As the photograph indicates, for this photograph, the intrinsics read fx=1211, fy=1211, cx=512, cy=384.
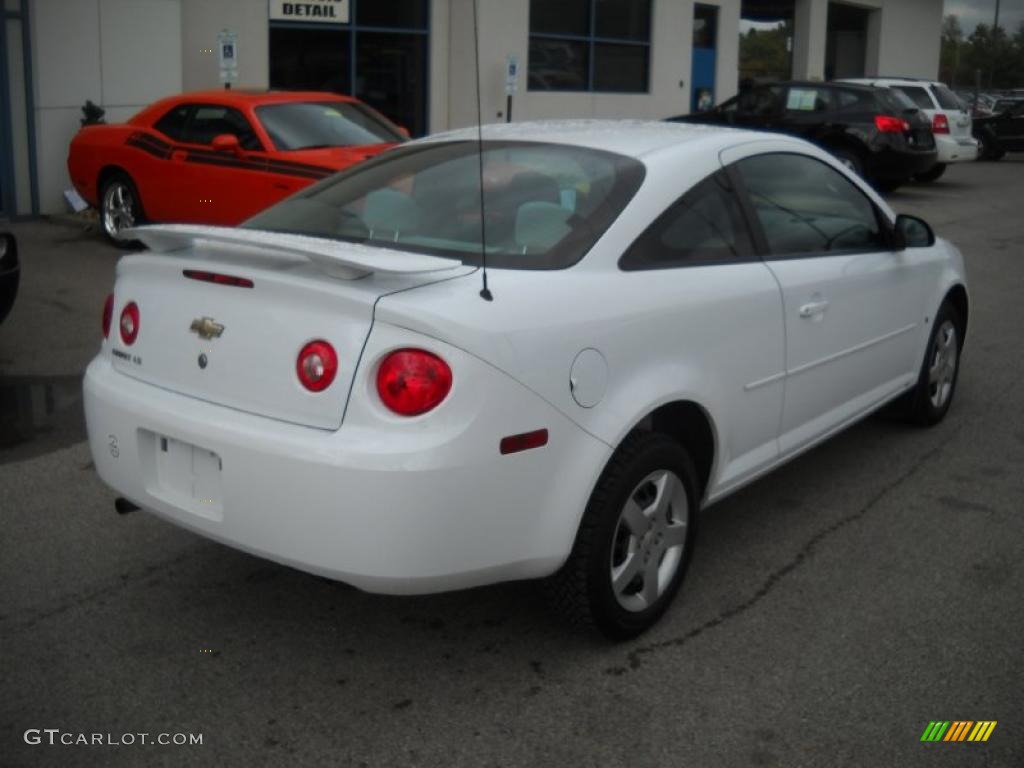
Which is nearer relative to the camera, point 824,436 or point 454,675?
point 454,675

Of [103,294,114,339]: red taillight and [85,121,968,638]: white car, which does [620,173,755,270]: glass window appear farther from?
[103,294,114,339]: red taillight

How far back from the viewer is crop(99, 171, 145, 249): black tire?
11.6 metres

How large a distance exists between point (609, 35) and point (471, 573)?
20.2m

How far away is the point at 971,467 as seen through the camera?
5.62m

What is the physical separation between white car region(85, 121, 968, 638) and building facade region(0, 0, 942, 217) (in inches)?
109

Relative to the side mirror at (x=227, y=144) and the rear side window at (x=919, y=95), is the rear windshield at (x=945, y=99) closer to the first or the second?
the rear side window at (x=919, y=95)

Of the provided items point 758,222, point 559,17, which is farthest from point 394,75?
point 758,222

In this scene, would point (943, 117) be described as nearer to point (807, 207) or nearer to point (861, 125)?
point (861, 125)

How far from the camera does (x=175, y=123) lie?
11.2 m

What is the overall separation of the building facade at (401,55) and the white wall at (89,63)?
0.6 inches

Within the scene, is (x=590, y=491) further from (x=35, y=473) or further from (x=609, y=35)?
(x=609, y=35)

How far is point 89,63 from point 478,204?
11114mm

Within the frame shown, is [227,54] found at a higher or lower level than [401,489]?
higher

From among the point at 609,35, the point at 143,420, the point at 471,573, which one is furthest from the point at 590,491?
the point at 609,35
